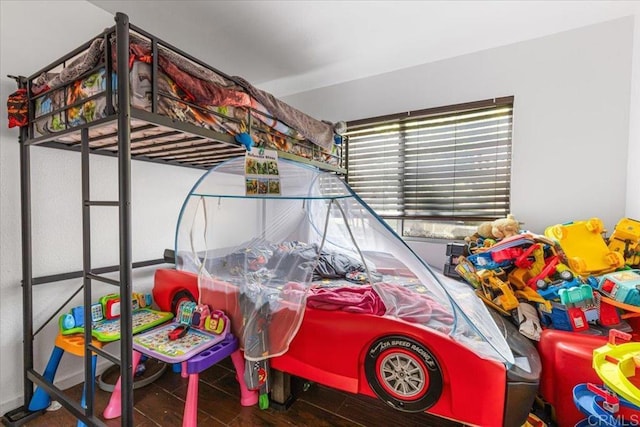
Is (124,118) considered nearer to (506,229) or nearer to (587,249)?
(506,229)

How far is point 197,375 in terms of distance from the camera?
1.44 meters

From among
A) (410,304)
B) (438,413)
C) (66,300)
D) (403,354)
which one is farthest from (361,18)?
(66,300)

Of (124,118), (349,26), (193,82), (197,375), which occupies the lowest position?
(197,375)

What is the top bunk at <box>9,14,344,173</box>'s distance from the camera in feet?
3.64

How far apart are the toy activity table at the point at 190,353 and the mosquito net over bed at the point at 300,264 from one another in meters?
0.13

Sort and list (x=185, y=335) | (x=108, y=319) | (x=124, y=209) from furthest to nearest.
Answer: (x=108, y=319) < (x=185, y=335) < (x=124, y=209)

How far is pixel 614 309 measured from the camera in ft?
4.62

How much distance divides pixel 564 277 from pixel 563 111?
136 cm

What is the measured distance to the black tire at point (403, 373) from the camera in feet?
4.09

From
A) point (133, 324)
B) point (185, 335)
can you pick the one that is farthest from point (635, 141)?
point (133, 324)

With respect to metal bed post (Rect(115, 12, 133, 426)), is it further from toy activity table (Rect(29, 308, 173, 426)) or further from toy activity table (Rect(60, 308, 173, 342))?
toy activity table (Rect(29, 308, 173, 426))

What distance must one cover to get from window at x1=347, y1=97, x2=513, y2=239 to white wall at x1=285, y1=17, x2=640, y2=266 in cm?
12

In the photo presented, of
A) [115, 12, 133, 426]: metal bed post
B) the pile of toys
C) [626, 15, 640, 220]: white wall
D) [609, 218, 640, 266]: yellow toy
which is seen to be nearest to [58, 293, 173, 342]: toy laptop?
[115, 12, 133, 426]: metal bed post

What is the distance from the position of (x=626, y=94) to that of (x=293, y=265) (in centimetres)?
260
